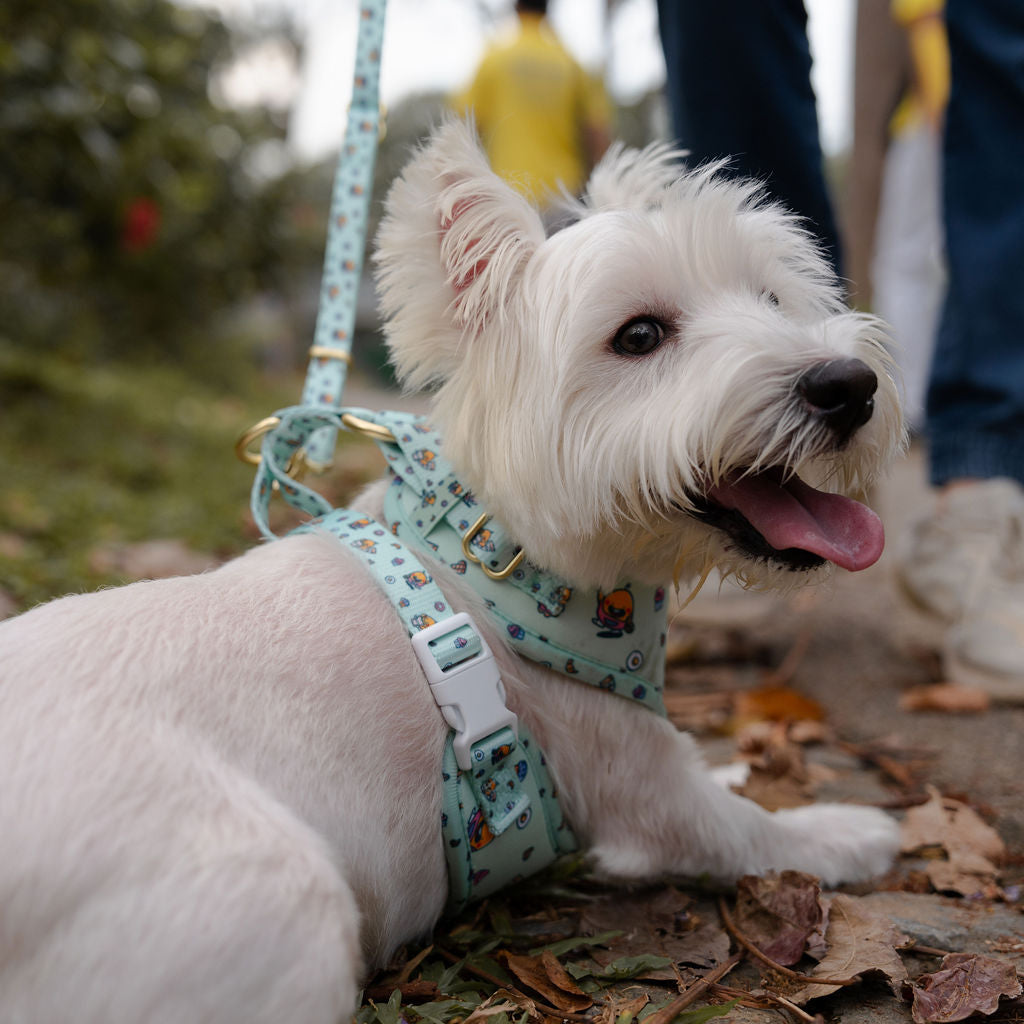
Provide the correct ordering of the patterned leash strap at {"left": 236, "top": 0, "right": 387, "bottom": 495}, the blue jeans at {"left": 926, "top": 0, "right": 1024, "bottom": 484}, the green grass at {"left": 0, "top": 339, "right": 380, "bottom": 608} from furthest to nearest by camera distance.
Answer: the green grass at {"left": 0, "top": 339, "right": 380, "bottom": 608}
the blue jeans at {"left": 926, "top": 0, "right": 1024, "bottom": 484}
the patterned leash strap at {"left": 236, "top": 0, "right": 387, "bottom": 495}

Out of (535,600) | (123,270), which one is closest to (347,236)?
(535,600)

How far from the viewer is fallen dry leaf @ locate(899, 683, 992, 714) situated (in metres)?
2.83

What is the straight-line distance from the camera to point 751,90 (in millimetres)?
2861

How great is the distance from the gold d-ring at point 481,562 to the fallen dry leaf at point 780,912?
749 mm

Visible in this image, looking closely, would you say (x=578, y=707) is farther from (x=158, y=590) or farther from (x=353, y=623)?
(x=158, y=590)

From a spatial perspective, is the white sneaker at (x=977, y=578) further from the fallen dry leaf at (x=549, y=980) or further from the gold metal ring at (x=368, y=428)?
the gold metal ring at (x=368, y=428)

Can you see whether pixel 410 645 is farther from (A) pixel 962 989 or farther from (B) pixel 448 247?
(A) pixel 962 989

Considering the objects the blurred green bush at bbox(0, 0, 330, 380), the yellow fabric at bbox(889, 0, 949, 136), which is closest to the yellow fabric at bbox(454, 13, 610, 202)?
the yellow fabric at bbox(889, 0, 949, 136)

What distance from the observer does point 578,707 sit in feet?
5.67

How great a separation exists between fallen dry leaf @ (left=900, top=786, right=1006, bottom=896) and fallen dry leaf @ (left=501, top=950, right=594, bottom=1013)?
84cm

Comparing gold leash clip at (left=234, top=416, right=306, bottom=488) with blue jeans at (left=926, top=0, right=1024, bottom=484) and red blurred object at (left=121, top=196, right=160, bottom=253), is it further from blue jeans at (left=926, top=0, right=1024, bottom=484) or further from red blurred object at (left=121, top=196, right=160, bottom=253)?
red blurred object at (left=121, top=196, right=160, bottom=253)

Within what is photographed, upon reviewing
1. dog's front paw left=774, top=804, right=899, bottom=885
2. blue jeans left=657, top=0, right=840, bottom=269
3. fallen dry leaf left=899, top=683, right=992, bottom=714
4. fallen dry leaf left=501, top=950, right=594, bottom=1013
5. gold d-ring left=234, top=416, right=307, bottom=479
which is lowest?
fallen dry leaf left=899, top=683, right=992, bottom=714

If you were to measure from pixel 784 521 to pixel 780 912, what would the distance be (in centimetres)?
72

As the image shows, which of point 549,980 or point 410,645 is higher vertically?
point 410,645
